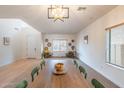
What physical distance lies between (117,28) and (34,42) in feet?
29.1

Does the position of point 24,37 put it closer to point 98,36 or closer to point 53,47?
point 53,47

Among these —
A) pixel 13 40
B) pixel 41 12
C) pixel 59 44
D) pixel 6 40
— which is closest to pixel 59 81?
pixel 41 12

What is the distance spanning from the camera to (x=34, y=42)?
12445mm

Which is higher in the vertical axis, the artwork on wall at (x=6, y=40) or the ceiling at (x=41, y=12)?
the ceiling at (x=41, y=12)

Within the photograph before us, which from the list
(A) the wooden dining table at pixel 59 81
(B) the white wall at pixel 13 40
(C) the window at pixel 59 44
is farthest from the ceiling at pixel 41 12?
(C) the window at pixel 59 44

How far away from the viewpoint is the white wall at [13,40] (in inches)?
315

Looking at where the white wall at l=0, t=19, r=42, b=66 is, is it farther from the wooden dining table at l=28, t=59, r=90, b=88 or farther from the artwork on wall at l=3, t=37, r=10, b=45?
the wooden dining table at l=28, t=59, r=90, b=88

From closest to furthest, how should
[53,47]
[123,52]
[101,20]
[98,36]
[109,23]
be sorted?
1. [123,52]
2. [109,23]
3. [101,20]
4. [98,36]
5. [53,47]

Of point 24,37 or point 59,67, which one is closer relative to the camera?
point 59,67

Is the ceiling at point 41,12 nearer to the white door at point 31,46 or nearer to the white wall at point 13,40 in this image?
the white wall at point 13,40

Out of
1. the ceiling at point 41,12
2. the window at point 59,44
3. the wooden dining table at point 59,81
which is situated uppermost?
the ceiling at point 41,12
